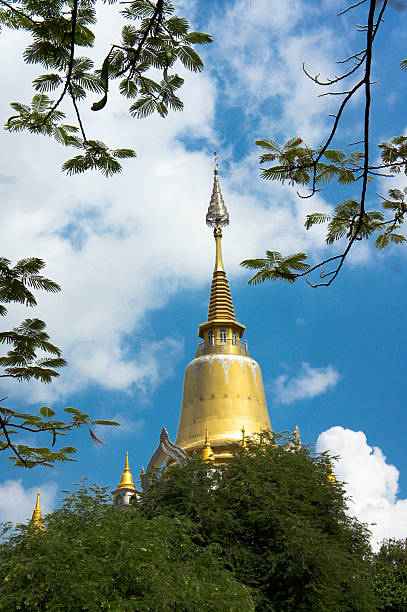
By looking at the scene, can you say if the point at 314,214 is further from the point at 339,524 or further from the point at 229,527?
the point at 339,524

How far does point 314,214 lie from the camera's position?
6000 mm

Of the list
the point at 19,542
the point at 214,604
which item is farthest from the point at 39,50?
the point at 19,542

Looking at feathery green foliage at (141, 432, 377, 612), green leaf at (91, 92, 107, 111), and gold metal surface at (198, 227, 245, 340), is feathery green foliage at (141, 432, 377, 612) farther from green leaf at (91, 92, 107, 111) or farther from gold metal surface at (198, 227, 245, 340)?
gold metal surface at (198, 227, 245, 340)

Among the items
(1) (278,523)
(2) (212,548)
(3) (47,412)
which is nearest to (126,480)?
(1) (278,523)

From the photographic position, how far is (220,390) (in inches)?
1516

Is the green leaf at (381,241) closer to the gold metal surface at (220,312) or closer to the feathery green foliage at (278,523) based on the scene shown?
the feathery green foliage at (278,523)

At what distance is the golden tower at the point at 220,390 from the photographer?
3694cm

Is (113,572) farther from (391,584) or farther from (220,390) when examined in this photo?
(220,390)

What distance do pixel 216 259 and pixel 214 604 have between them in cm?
3139

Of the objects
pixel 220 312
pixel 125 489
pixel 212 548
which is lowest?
pixel 212 548

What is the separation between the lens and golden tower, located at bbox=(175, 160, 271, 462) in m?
36.9

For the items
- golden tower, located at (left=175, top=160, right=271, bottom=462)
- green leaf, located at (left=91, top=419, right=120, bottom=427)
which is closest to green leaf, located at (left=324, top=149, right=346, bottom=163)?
green leaf, located at (left=91, top=419, right=120, bottom=427)

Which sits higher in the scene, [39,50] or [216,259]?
[216,259]

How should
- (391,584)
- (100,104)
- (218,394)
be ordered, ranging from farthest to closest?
(218,394)
(391,584)
(100,104)
